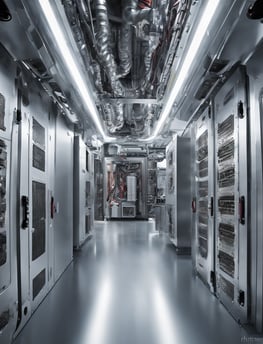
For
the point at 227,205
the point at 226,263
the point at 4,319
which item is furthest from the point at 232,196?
the point at 4,319

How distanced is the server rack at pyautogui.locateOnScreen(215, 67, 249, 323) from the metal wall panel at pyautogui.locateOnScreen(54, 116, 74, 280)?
70.4 inches

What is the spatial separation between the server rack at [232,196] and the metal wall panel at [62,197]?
1789 mm

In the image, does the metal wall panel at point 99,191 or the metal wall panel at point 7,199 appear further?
the metal wall panel at point 99,191

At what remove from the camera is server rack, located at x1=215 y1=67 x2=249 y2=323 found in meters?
2.09

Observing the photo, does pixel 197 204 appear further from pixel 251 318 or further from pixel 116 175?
pixel 116 175

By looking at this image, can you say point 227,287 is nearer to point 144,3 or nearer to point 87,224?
point 144,3

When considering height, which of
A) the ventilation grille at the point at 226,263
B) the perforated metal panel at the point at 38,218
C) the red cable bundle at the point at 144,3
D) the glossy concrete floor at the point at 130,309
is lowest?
the glossy concrete floor at the point at 130,309

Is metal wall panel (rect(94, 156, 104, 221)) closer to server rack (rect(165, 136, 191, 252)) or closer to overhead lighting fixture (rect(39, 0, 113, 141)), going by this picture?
server rack (rect(165, 136, 191, 252))

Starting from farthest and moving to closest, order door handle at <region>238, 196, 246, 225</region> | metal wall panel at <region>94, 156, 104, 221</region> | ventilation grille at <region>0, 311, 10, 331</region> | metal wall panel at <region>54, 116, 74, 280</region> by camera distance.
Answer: metal wall panel at <region>94, 156, 104, 221</region>, metal wall panel at <region>54, 116, 74, 280</region>, door handle at <region>238, 196, 246, 225</region>, ventilation grille at <region>0, 311, 10, 331</region>

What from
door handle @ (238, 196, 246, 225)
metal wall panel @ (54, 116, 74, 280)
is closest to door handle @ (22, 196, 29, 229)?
metal wall panel @ (54, 116, 74, 280)

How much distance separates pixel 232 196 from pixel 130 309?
51.7 inches

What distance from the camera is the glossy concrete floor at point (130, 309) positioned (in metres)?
1.97

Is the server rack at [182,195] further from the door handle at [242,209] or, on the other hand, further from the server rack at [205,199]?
the door handle at [242,209]

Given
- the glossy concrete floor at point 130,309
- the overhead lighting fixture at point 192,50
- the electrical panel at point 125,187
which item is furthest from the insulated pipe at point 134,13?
the electrical panel at point 125,187
